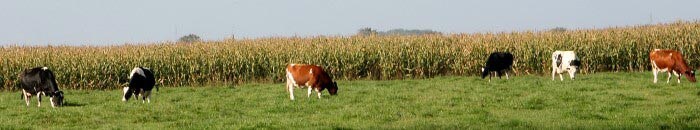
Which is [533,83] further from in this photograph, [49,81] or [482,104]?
[49,81]

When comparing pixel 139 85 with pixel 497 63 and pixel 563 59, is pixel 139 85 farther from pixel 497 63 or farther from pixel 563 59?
pixel 563 59

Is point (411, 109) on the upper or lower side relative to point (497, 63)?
lower

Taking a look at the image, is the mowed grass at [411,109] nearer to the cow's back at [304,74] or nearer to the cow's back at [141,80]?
the cow's back at [304,74]

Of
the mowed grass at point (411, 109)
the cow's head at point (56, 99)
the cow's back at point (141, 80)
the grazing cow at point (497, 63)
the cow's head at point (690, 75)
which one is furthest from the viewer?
the grazing cow at point (497, 63)

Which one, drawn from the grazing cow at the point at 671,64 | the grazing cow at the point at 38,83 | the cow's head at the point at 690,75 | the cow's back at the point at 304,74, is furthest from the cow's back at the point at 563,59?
the grazing cow at the point at 38,83

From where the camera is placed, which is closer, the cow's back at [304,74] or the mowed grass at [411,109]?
the mowed grass at [411,109]

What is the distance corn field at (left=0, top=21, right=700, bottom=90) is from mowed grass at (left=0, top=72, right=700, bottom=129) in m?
7.02

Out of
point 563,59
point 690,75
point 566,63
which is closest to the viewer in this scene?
point 690,75

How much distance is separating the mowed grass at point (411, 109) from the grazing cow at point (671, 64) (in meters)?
0.60

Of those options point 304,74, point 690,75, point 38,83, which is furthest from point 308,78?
point 690,75

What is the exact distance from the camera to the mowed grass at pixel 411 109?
17938mm

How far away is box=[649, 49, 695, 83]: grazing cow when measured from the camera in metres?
28.8

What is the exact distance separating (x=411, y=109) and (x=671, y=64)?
1143 cm

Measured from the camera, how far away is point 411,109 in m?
20.9
